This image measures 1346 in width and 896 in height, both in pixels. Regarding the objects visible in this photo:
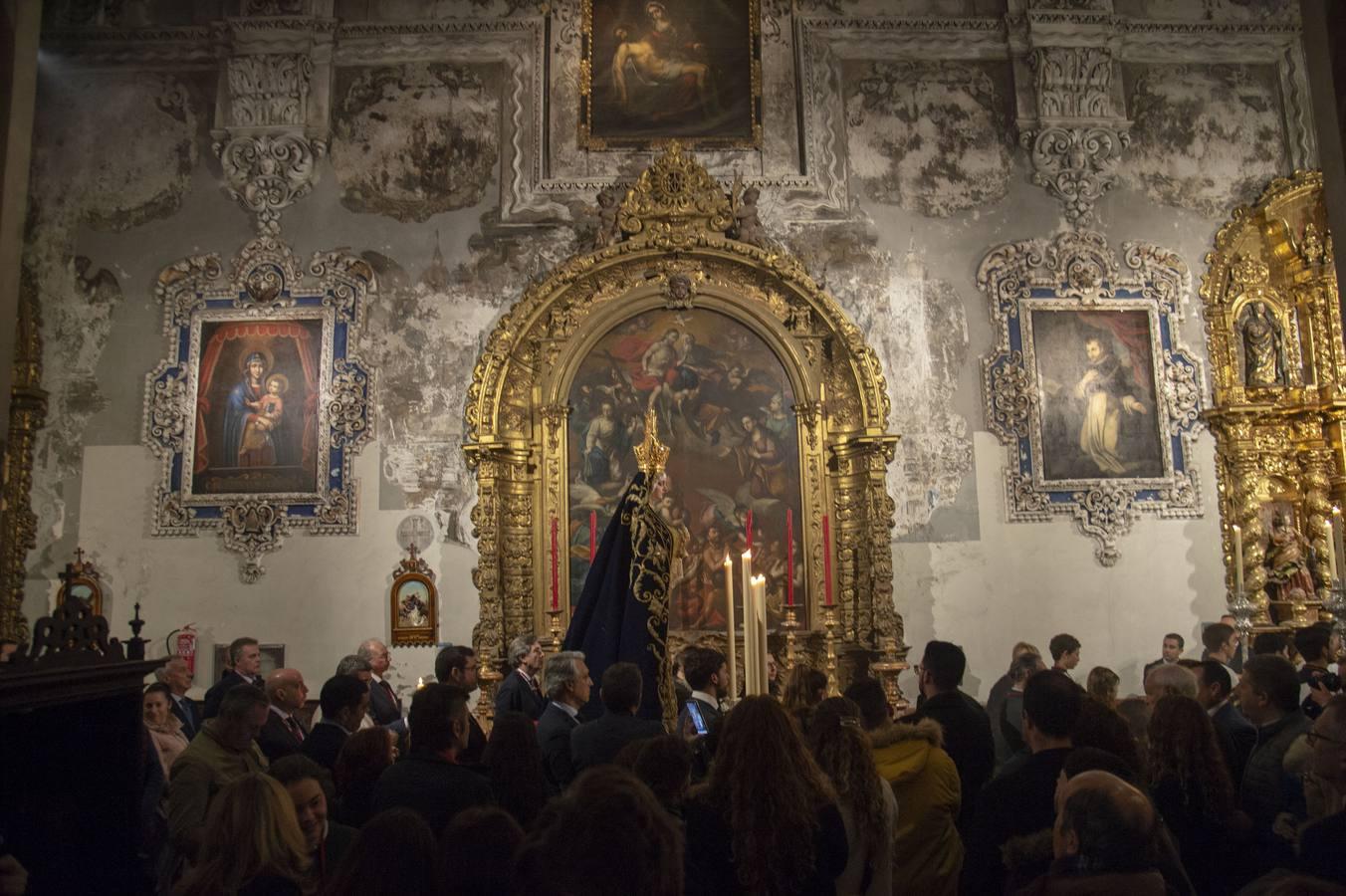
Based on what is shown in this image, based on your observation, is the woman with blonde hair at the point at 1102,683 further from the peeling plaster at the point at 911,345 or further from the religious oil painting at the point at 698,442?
the peeling plaster at the point at 911,345

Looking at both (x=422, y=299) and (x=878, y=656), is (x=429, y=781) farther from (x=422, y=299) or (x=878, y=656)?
(x=422, y=299)

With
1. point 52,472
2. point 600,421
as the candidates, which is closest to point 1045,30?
point 600,421

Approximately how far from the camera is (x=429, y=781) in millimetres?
4449

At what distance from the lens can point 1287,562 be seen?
12789 millimetres

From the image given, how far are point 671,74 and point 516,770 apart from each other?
1095 cm

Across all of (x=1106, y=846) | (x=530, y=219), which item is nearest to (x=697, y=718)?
(x=1106, y=846)

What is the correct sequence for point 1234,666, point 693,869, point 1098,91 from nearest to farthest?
1. point 693,869
2. point 1234,666
3. point 1098,91

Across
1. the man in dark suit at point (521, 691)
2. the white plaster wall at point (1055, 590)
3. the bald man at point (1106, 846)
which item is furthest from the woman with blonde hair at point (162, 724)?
the white plaster wall at point (1055, 590)

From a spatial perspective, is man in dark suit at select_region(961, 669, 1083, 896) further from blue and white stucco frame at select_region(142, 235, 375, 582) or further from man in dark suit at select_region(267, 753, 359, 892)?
blue and white stucco frame at select_region(142, 235, 375, 582)

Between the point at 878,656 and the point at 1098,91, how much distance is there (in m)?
7.08

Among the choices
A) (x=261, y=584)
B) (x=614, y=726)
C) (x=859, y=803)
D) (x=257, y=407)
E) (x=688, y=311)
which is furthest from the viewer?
(x=688, y=311)

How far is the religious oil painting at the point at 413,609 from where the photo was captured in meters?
12.6

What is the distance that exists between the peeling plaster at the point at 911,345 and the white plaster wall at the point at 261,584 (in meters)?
5.00

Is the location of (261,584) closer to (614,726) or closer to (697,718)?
(697,718)
